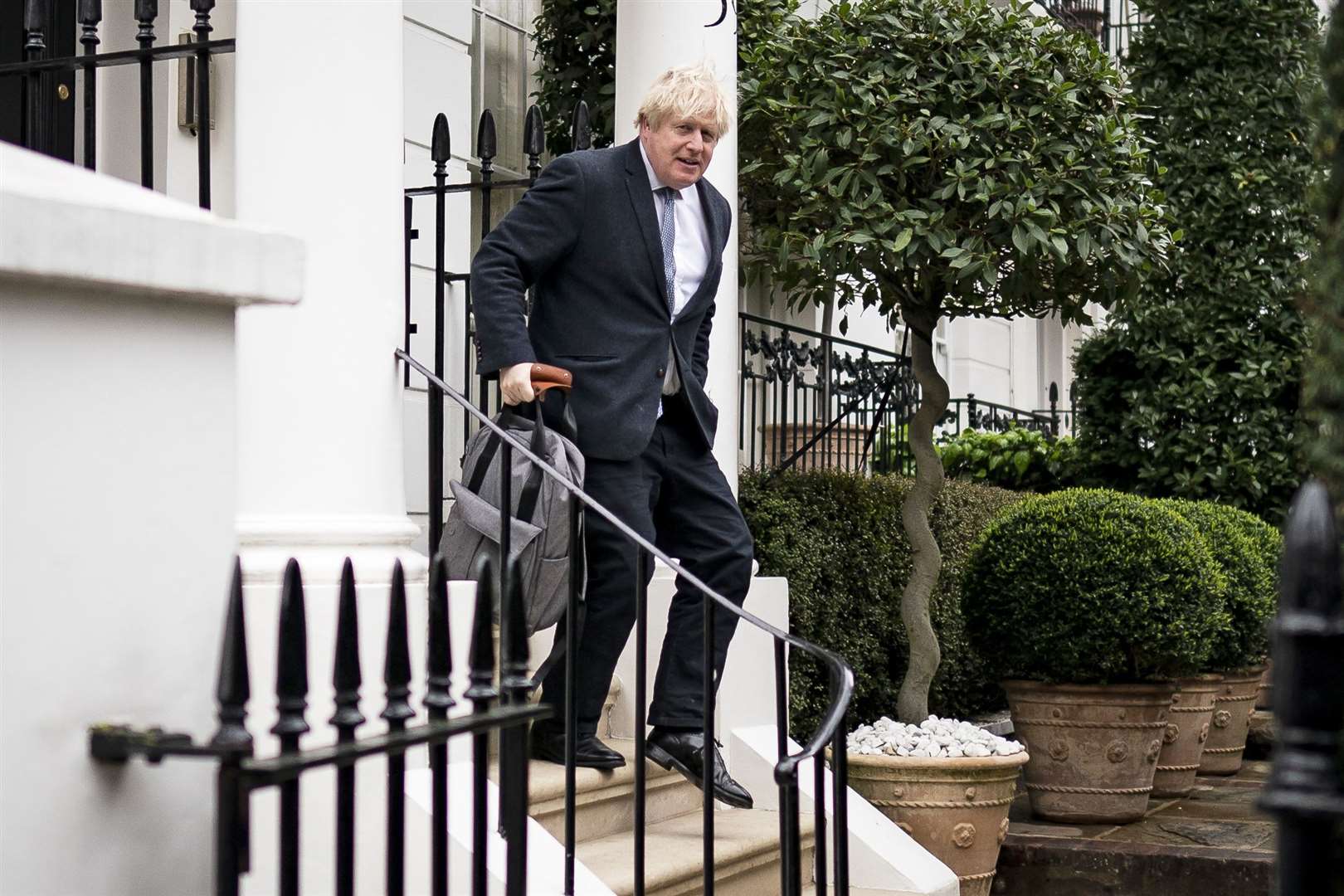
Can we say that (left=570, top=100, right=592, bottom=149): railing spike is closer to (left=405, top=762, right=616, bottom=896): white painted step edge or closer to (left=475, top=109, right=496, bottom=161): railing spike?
(left=475, top=109, right=496, bottom=161): railing spike

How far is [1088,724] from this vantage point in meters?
6.77

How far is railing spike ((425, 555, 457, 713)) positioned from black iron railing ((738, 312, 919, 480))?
208 inches

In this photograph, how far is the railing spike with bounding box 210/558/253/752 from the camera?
1935 mm

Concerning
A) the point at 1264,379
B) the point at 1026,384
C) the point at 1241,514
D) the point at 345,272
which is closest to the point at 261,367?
the point at 345,272

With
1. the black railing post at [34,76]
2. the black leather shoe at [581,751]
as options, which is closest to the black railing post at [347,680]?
the black leather shoe at [581,751]

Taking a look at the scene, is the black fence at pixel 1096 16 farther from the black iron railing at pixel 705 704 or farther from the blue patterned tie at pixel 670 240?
the black iron railing at pixel 705 704

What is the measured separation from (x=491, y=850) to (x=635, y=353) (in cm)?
133

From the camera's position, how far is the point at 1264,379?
368 inches

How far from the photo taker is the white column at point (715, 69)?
5.55m

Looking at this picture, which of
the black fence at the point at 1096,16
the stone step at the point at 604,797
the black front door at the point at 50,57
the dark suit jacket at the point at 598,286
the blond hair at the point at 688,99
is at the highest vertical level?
the black fence at the point at 1096,16

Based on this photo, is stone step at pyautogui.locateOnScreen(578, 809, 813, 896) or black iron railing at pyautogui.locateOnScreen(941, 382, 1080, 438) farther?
black iron railing at pyautogui.locateOnScreen(941, 382, 1080, 438)

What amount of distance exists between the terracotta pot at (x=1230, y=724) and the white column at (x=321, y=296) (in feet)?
18.7

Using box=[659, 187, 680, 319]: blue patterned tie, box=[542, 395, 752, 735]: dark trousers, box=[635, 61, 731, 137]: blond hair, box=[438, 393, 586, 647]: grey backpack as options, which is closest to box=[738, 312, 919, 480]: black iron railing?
box=[542, 395, 752, 735]: dark trousers

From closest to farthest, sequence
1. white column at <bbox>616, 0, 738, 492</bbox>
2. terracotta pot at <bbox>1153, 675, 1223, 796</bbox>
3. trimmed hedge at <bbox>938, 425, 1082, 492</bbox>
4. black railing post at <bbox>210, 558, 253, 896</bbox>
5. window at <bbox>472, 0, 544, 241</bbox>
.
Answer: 1. black railing post at <bbox>210, 558, 253, 896</bbox>
2. white column at <bbox>616, 0, 738, 492</bbox>
3. terracotta pot at <bbox>1153, 675, 1223, 796</bbox>
4. window at <bbox>472, 0, 544, 241</bbox>
5. trimmed hedge at <bbox>938, 425, 1082, 492</bbox>
